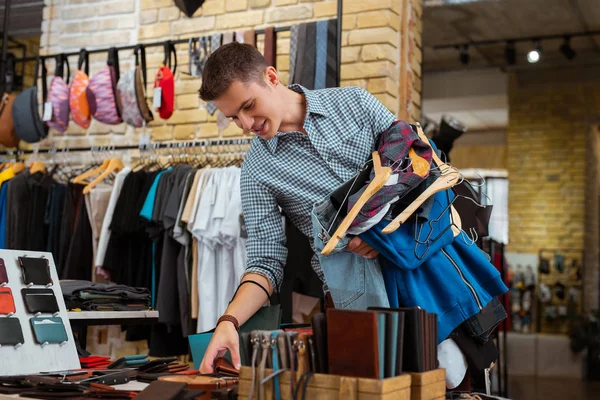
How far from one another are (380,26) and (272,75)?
2206mm

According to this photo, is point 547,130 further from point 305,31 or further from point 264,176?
point 264,176

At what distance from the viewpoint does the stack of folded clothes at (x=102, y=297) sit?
2775mm

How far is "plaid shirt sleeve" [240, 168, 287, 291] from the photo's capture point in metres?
2.14

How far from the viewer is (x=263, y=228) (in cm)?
217

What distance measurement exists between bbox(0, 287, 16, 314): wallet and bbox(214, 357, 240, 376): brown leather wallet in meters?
0.61

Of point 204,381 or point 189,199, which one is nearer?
point 204,381

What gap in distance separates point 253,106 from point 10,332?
854mm

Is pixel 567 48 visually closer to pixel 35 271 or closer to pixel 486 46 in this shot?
pixel 486 46

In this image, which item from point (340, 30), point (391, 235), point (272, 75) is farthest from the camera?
point (340, 30)

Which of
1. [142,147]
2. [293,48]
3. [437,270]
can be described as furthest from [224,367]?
[142,147]

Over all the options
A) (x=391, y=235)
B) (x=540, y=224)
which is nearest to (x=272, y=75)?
(x=391, y=235)

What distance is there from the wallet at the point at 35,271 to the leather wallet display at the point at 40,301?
0.03 m

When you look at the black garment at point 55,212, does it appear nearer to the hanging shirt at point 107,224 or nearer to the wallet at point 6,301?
the hanging shirt at point 107,224

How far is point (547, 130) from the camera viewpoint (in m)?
9.81
